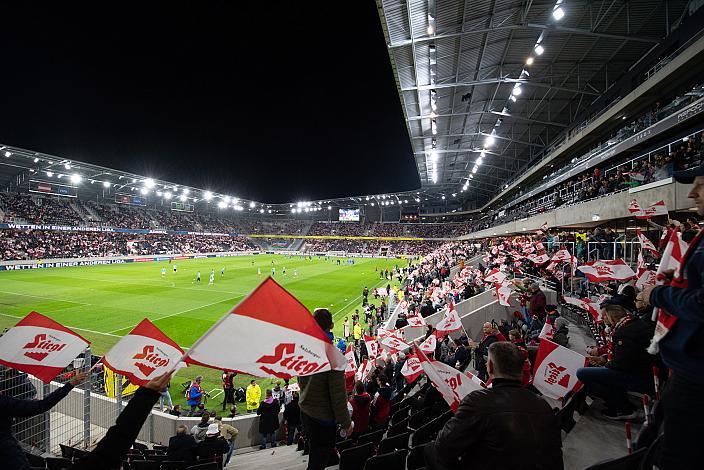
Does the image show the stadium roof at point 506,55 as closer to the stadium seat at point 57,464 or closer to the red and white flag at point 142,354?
the red and white flag at point 142,354

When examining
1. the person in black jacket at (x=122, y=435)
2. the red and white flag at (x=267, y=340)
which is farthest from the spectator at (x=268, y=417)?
the person in black jacket at (x=122, y=435)

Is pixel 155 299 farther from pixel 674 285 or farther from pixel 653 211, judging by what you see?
pixel 674 285

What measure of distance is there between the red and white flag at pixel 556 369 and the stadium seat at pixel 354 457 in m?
2.18

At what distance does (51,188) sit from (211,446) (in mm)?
63547

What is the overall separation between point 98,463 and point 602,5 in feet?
63.7

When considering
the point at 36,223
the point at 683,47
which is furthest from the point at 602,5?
the point at 36,223

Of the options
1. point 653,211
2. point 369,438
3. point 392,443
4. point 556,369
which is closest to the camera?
point 556,369

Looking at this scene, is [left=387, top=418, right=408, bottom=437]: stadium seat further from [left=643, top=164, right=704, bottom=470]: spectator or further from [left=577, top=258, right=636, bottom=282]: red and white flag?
[left=577, top=258, right=636, bottom=282]: red and white flag

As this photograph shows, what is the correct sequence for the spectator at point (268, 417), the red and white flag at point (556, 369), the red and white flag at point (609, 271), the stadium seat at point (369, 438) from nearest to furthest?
1. the red and white flag at point (556, 369)
2. the stadium seat at point (369, 438)
3. the red and white flag at point (609, 271)
4. the spectator at point (268, 417)

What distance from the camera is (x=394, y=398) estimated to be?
7.71 meters

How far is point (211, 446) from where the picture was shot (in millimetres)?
5465

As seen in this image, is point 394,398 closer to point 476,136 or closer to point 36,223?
point 476,136

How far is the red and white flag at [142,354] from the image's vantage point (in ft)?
14.1

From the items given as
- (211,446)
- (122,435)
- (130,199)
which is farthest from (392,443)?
(130,199)
